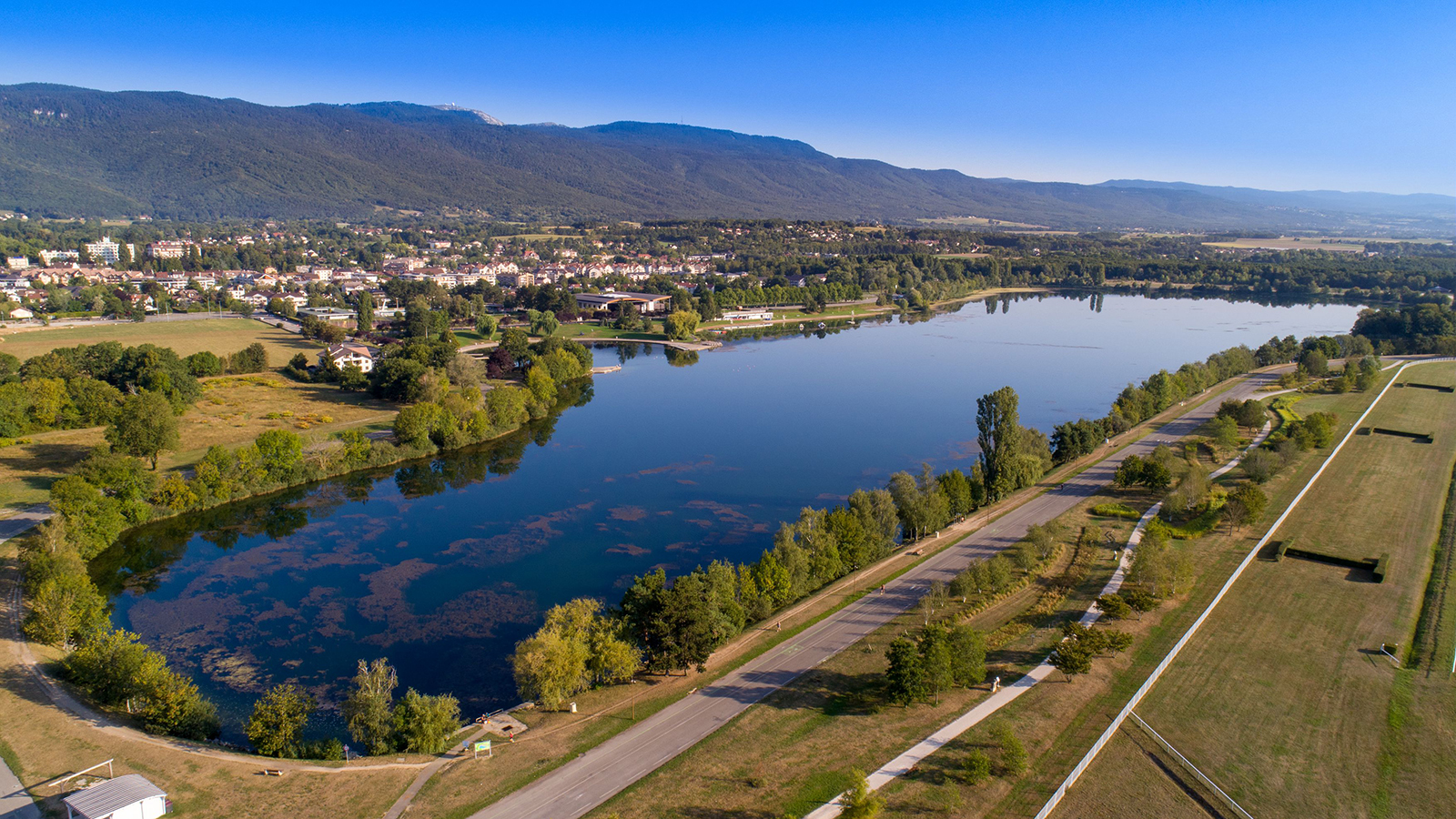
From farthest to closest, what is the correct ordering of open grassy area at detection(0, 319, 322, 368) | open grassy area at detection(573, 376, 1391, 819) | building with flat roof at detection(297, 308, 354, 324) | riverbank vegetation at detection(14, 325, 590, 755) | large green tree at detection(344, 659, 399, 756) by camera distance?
building with flat roof at detection(297, 308, 354, 324) < open grassy area at detection(0, 319, 322, 368) < riverbank vegetation at detection(14, 325, 590, 755) < large green tree at detection(344, 659, 399, 756) < open grassy area at detection(573, 376, 1391, 819)

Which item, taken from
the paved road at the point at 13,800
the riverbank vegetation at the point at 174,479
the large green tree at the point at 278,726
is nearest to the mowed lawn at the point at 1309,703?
the large green tree at the point at 278,726

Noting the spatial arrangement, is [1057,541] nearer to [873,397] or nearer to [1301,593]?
[1301,593]

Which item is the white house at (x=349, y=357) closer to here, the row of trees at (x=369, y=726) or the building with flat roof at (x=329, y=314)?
the building with flat roof at (x=329, y=314)

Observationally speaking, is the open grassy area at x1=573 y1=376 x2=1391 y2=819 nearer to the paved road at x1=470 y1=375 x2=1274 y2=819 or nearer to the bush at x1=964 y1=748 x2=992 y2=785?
the bush at x1=964 y1=748 x2=992 y2=785

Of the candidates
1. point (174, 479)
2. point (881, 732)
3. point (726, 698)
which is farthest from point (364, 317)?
point (881, 732)

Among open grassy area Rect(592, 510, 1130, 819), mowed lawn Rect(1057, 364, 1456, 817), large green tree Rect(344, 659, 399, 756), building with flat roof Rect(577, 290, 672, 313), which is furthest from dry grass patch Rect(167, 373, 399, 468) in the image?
building with flat roof Rect(577, 290, 672, 313)

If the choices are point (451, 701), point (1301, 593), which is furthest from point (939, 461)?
point (451, 701)
